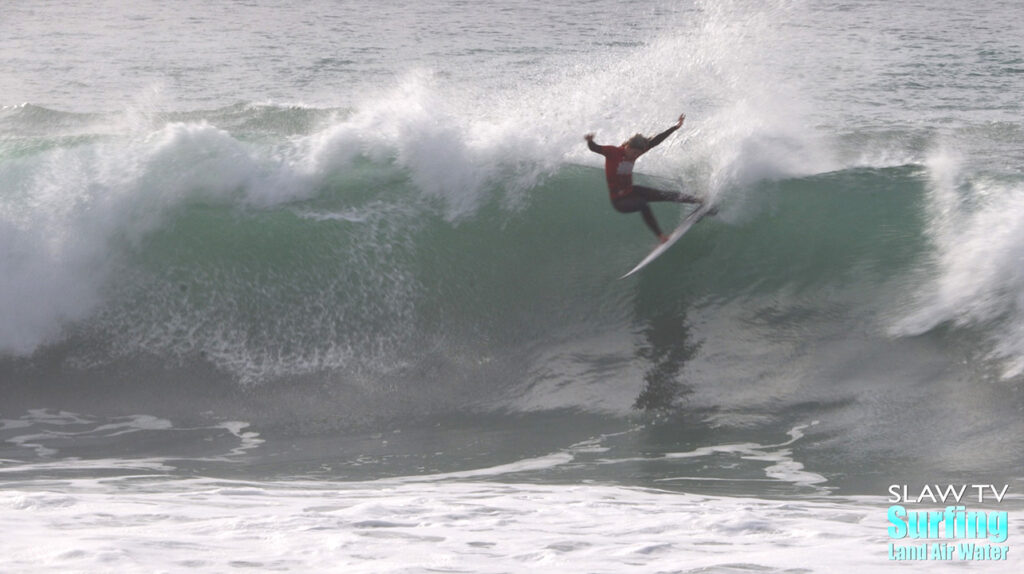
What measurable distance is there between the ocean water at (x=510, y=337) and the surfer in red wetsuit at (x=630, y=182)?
0.60 m

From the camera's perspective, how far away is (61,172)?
981 centimetres

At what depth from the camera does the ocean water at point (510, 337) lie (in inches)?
219

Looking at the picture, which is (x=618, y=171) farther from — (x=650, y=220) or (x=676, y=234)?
(x=676, y=234)

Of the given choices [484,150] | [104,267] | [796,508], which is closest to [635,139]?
[484,150]

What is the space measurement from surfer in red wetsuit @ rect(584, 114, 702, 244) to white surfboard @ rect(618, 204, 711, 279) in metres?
0.12

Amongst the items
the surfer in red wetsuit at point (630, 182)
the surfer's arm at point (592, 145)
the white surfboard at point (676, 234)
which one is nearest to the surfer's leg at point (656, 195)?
the surfer in red wetsuit at point (630, 182)

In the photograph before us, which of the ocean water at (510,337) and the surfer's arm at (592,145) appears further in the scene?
the surfer's arm at (592,145)

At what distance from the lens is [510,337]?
895 centimetres

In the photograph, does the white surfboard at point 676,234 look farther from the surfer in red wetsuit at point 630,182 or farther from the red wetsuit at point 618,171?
the red wetsuit at point 618,171

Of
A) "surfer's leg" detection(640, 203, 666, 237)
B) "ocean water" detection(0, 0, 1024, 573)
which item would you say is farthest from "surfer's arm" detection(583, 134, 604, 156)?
"ocean water" detection(0, 0, 1024, 573)

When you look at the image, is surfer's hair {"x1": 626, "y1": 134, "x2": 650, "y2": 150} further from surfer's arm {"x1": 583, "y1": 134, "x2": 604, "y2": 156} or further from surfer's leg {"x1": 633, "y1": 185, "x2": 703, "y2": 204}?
surfer's leg {"x1": 633, "y1": 185, "x2": 703, "y2": 204}

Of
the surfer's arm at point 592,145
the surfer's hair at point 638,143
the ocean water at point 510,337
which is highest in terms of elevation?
the surfer's hair at point 638,143

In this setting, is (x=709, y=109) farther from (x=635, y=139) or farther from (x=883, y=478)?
(x=883, y=478)

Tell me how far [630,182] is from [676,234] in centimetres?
70
